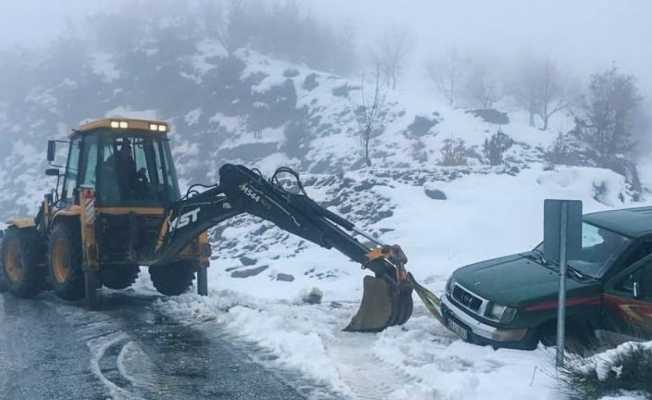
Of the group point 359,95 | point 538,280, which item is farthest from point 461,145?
point 538,280

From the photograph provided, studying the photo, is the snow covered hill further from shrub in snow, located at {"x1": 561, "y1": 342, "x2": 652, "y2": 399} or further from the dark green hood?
the dark green hood

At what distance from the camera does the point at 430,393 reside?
599cm

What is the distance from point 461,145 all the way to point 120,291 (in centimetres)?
2484

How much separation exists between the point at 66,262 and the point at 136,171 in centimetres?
185

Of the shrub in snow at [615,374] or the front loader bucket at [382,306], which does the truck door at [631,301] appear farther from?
the front loader bucket at [382,306]

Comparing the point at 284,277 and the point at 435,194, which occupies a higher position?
the point at 435,194

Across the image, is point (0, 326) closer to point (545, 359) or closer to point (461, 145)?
point (545, 359)

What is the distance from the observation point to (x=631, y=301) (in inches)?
270

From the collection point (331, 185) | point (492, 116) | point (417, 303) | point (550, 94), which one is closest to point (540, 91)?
point (550, 94)

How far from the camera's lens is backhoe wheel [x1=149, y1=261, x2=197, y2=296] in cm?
1209

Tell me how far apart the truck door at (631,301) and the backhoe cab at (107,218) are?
20.1ft

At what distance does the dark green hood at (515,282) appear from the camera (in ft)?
23.3

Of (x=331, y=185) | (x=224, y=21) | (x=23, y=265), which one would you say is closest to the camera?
(x=23, y=265)

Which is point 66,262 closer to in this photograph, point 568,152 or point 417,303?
point 417,303
